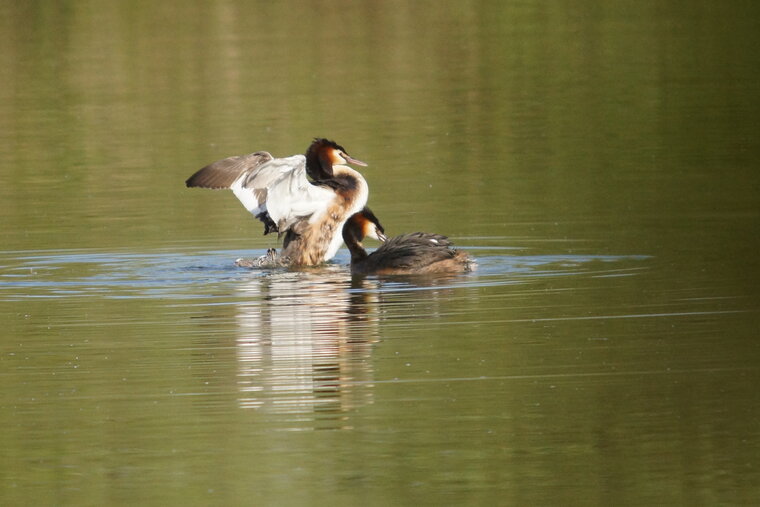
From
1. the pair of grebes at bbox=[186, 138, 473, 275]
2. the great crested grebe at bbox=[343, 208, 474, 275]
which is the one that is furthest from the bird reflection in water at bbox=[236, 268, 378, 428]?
the pair of grebes at bbox=[186, 138, 473, 275]

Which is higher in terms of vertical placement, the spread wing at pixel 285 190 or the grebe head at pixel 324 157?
the grebe head at pixel 324 157

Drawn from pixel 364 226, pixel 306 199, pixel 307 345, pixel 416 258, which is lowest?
pixel 307 345

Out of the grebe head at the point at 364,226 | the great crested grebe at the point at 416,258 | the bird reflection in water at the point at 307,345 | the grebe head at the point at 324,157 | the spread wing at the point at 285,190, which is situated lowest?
the bird reflection in water at the point at 307,345

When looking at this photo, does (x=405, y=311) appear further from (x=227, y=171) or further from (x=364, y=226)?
(x=227, y=171)

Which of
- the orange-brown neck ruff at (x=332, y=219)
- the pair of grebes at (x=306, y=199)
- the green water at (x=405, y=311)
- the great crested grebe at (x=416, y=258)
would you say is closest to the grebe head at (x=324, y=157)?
the pair of grebes at (x=306, y=199)

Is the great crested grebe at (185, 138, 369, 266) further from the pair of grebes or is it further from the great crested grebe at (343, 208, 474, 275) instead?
the great crested grebe at (343, 208, 474, 275)

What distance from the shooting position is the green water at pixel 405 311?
7734mm

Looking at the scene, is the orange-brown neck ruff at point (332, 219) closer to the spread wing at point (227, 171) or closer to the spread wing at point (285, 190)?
the spread wing at point (285, 190)

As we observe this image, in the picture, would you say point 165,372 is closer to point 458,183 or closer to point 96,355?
point 96,355

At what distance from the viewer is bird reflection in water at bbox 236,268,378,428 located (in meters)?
8.90

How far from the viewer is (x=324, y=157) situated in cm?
1462

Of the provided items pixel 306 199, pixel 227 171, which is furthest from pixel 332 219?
pixel 227 171

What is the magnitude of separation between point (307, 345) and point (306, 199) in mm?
4065

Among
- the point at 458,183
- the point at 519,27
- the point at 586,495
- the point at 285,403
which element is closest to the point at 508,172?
the point at 458,183
